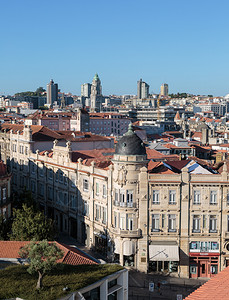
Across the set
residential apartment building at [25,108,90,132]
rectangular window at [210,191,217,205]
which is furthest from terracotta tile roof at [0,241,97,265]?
residential apartment building at [25,108,90,132]

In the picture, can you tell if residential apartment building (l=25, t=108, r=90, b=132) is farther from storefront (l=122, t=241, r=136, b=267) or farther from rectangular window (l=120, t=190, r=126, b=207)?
storefront (l=122, t=241, r=136, b=267)

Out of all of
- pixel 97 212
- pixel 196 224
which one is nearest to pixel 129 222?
pixel 97 212

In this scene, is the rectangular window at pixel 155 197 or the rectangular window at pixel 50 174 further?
the rectangular window at pixel 50 174

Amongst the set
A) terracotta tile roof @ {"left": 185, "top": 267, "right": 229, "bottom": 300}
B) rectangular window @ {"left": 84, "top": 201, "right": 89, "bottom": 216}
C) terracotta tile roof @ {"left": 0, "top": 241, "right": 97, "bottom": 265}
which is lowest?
rectangular window @ {"left": 84, "top": 201, "right": 89, "bottom": 216}

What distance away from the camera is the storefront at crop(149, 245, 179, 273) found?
48.3 meters

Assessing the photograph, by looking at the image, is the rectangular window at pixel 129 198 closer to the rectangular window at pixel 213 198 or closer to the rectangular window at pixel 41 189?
the rectangular window at pixel 213 198

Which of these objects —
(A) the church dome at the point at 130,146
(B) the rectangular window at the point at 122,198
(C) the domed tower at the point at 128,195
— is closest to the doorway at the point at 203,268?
(C) the domed tower at the point at 128,195

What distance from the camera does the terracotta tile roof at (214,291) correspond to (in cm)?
1969

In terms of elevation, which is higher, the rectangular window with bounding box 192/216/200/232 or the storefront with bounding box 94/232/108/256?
the rectangular window with bounding box 192/216/200/232

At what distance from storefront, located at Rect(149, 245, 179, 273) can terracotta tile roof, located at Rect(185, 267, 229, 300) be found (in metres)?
25.5

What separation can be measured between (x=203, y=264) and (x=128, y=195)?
38.4ft

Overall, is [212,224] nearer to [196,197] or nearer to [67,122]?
[196,197]

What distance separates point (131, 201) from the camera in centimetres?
4953

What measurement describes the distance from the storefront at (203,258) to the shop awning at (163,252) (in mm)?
2163
